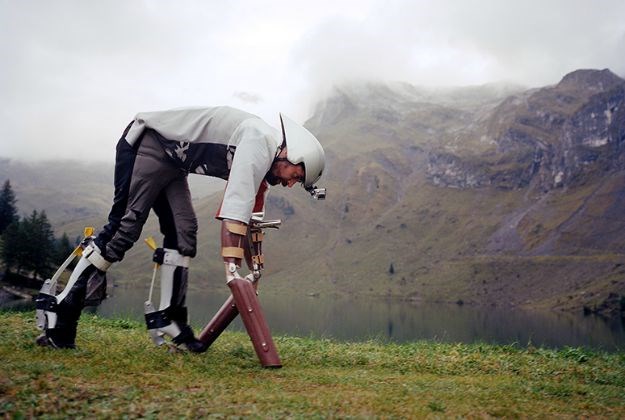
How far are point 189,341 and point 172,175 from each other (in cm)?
201

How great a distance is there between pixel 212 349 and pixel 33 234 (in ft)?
216

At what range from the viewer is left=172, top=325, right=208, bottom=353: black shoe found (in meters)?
6.69

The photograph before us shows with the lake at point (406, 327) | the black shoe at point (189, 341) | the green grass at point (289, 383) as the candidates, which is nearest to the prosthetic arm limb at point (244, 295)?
the green grass at point (289, 383)

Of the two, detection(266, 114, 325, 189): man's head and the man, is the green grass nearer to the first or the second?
the man

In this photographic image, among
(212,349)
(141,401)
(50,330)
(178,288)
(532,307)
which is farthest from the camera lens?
(532,307)

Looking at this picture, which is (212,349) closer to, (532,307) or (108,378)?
(108,378)

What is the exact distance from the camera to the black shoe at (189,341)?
22.0 ft

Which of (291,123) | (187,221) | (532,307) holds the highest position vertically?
(291,123)

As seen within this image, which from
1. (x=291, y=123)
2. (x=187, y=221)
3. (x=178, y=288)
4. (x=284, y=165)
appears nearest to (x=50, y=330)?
(x=178, y=288)

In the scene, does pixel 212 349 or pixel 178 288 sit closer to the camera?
pixel 178 288

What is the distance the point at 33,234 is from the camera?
215 ft

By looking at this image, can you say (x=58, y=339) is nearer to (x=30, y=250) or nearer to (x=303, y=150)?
(x=303, y=150)

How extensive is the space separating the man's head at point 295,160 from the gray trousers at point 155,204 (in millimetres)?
1164

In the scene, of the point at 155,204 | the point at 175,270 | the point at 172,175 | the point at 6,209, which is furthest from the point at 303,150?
the point at 6,209
